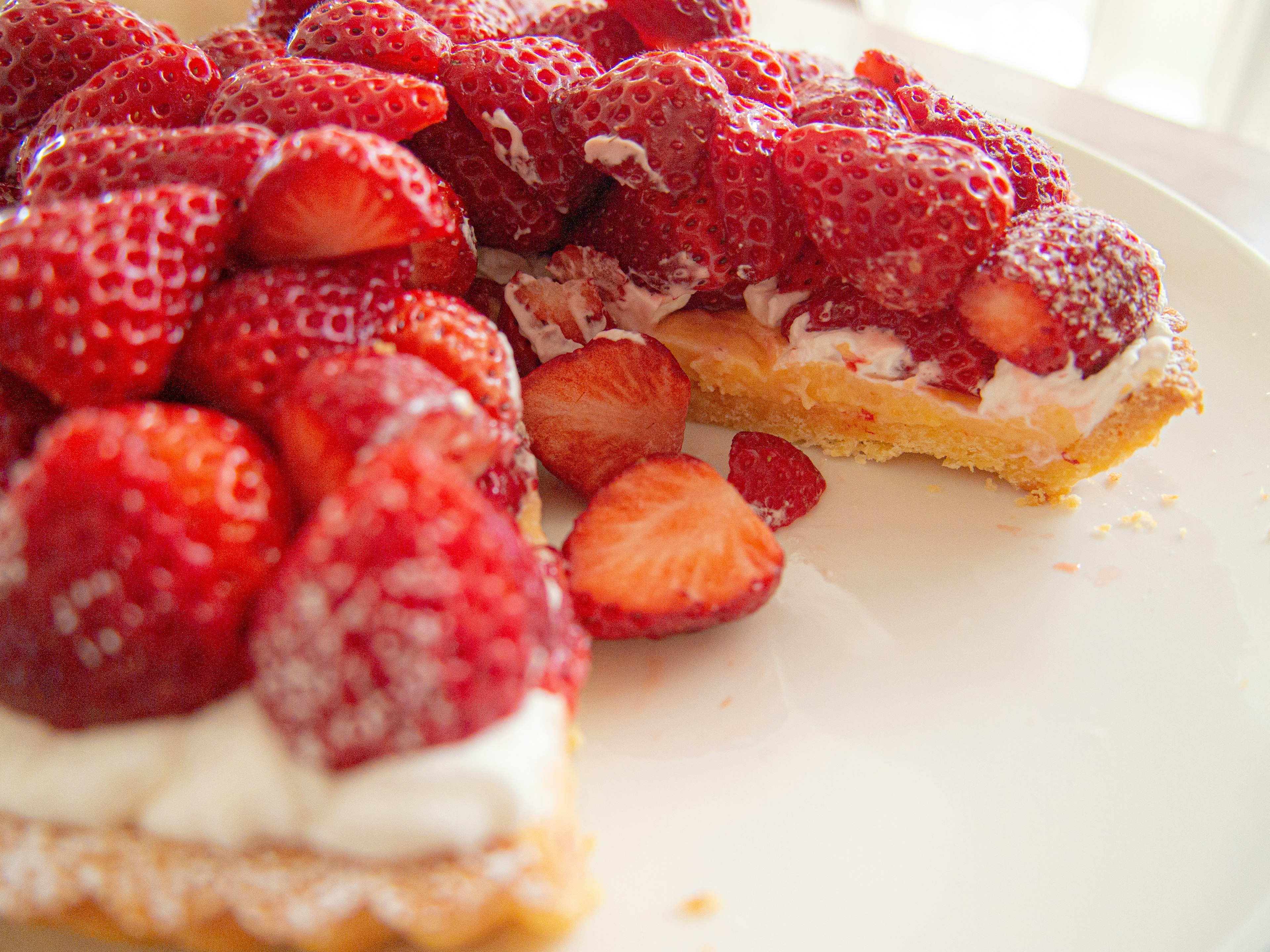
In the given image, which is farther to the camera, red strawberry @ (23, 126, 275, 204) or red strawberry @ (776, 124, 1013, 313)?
red strawberry @ (776, 124, 1013, 313)

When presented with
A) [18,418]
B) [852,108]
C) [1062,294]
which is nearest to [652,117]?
[852,108]

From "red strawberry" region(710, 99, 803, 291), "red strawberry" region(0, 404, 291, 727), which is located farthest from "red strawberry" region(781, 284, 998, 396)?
"red strawberry" region(0, 404, 291, 727)

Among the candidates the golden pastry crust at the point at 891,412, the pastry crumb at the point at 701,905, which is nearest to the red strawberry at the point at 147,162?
the golden pastry crust at the point at 891,412

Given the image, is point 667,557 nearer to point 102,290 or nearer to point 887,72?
point 102,290

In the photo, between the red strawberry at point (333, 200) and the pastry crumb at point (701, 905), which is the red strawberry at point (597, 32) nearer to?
the red strawberry at point (333, 200)

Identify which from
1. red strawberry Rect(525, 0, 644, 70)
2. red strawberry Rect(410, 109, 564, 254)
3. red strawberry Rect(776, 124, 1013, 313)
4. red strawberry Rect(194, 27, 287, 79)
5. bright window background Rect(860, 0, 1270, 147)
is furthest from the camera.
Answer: bright window background Rect(860, 0, 1270, 147)

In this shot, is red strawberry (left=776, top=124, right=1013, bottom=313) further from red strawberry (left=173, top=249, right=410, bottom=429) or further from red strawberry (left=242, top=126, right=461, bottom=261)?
red strawberry (left=173, top=249, right=410, bottom=429)

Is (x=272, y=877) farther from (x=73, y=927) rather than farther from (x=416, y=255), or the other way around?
(x=416, y=255)

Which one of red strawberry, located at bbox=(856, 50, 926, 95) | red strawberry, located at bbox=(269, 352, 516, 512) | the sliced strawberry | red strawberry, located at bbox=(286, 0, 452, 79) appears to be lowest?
the sliced strawberry
